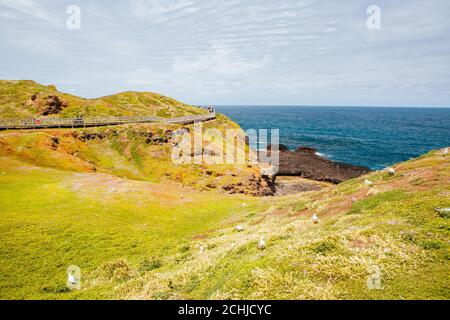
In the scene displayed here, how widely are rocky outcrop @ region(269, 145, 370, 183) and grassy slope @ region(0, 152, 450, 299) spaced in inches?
2312

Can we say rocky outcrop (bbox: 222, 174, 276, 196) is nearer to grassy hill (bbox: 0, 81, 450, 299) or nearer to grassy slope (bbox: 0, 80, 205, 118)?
grassy hill (bbox: 0, 81, 450, 299)

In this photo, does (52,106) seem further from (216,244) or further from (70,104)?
(216,244)

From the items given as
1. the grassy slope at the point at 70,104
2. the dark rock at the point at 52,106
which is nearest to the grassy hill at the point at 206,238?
the dark rock at the point at 52,106

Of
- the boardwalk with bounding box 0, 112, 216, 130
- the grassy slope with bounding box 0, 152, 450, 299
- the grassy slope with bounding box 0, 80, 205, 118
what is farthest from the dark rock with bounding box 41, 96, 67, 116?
the grassy slope with bounding box 0, 152, 450, 299

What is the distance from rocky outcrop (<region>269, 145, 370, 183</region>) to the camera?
302 ft

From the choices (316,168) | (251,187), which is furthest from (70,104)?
(316,168)

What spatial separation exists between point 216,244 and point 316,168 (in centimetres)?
8235

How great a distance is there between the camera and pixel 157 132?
78.4 meters

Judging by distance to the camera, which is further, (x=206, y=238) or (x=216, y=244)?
(x=206, y=238)

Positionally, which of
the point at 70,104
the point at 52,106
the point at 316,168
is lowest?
the point at 316,168

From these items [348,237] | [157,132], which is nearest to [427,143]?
[157,132]

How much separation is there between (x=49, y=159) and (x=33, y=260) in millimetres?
37374

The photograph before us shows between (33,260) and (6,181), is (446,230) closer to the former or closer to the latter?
(33,260)

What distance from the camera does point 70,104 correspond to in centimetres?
9712
